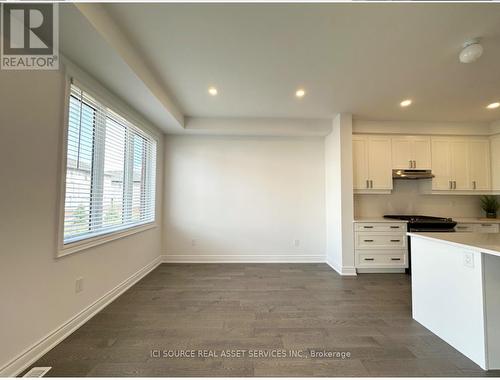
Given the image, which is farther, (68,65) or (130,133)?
(130,133)

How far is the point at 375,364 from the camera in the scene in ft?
5.44

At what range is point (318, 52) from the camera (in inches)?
86.7

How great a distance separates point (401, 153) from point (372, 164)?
0.59 meters

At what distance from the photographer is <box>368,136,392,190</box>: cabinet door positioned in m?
4.04

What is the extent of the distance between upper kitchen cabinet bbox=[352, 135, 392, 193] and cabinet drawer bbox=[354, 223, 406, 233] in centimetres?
64

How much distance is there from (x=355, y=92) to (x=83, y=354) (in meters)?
4.03

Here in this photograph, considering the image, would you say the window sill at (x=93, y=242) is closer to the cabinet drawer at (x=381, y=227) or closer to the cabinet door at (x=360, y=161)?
the cabinet drawer at (x=381, y=227)

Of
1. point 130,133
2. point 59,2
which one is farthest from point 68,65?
point 130,133


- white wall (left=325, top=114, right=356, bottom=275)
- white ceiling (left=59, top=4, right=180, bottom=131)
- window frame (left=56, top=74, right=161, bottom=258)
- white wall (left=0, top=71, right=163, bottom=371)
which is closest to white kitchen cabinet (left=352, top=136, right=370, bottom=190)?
white wall (left=325, top=114, right=356, bottom=275)

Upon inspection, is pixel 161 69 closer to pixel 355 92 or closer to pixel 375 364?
pixel 355 92

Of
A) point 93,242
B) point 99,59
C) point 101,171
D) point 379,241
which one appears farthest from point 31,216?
point 379,241

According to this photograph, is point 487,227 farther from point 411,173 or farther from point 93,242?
point 93,242

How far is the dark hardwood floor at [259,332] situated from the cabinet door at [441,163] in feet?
6.89

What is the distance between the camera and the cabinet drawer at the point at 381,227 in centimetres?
374
